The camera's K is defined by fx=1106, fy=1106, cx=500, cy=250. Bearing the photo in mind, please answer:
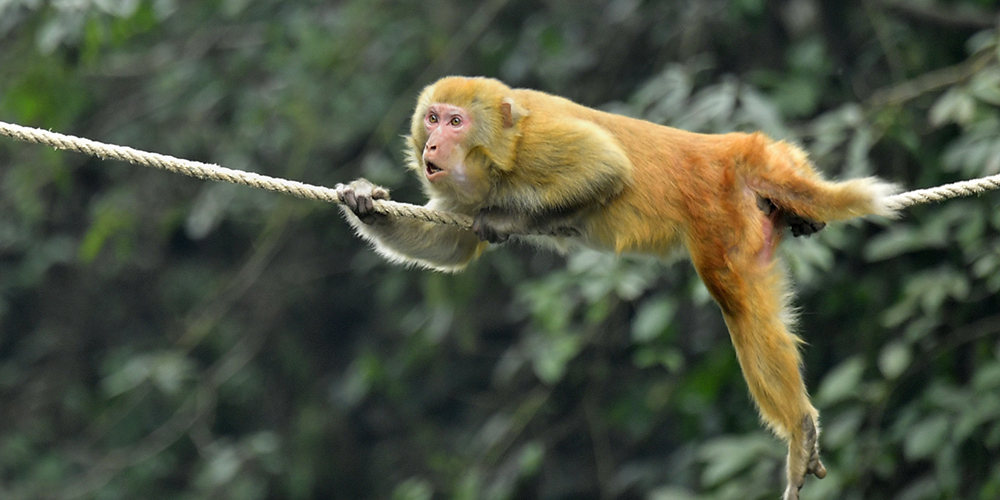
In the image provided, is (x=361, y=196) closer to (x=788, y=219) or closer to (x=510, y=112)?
(x=510, y=112)

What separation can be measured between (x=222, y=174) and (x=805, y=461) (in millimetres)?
2166

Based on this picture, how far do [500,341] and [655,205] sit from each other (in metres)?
4.56

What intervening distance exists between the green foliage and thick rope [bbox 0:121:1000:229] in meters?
0.74

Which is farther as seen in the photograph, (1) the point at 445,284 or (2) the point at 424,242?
(1) the point at 445,284

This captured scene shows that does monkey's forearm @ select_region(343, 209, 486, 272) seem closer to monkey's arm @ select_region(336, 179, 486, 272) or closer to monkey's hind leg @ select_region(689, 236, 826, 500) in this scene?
monkey's arm @ select_region(336, 179, 486, 272)

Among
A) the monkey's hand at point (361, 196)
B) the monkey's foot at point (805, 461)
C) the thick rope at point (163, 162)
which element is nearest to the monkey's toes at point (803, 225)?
the monkey's foot at point (805, 461)

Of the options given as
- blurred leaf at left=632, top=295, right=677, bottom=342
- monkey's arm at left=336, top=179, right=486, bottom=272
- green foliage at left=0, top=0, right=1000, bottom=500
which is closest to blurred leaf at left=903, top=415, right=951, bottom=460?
green foliage at left=0, top=0, right=1000, bottom=500

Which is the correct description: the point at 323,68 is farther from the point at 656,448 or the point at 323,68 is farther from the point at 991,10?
the point at 991,10

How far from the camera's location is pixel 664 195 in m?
3.85

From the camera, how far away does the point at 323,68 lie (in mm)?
6992

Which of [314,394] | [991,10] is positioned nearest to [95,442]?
[314,394]

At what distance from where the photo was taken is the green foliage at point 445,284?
15.6 ft

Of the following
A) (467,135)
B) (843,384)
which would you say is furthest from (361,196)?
(843,384)

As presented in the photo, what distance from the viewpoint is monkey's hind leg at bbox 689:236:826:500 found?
3766 mm
